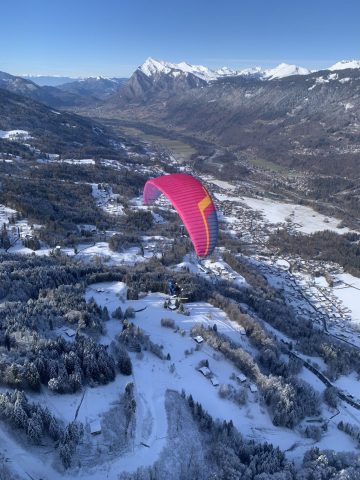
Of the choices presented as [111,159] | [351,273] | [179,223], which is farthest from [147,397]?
[111,159]

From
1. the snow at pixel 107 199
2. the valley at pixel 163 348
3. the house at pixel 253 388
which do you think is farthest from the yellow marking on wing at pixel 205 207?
the snow at pixel 107 199

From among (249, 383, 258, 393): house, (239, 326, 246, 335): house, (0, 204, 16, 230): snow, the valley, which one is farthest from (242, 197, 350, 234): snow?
(249, 383, 258, 393): house

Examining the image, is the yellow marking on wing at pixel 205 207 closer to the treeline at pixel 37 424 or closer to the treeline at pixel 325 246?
the treeline at pixel 37 424

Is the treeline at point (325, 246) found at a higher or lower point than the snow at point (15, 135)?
lower

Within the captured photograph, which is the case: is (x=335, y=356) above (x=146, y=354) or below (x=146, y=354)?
below

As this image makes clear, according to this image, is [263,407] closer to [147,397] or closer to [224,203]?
[147,397]

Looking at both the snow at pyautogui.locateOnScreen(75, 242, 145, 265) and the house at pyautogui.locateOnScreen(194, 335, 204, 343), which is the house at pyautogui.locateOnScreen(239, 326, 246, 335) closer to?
the house at pyautogui.locateOnScreen(194, 335, 204, 343)
